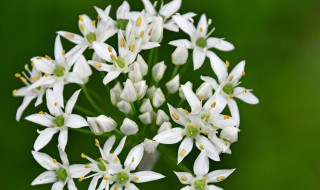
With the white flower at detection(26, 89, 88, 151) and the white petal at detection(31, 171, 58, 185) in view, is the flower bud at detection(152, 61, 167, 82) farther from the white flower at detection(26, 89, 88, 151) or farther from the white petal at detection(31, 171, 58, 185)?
the white petal at detection(31, 171, 58, 185)

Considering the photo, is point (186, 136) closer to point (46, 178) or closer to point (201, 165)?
point (201, 165)

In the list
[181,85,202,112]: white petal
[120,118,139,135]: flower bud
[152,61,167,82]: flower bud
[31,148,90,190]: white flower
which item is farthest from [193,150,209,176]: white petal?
[31,148,90,190]: white flower

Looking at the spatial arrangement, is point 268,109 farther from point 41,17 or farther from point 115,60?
point 41,17

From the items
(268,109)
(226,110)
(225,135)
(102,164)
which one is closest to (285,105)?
(268,109)

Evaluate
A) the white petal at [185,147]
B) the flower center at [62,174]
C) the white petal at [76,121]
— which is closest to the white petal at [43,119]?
the white petal at [76,121]

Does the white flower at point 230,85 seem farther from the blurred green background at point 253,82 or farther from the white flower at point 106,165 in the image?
the blurred green background at point 253,82

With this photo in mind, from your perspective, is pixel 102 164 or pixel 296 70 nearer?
pixel 102 164
